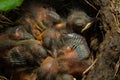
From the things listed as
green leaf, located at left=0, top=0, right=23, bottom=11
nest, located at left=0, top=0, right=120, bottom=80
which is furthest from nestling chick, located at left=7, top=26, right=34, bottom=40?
green leaf, located at left=0, top=0, right=23, bottom=11

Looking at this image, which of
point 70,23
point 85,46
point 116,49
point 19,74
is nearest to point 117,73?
point 116,49

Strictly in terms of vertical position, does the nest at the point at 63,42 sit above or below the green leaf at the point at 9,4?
below

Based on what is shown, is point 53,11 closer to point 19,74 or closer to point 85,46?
point 85,46

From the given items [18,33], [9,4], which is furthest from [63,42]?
[9,4]

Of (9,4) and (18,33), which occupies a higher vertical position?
(9,4)

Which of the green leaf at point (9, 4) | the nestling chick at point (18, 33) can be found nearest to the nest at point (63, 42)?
the nestling chick at point (18, 33)

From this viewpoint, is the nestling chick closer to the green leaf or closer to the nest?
the nest

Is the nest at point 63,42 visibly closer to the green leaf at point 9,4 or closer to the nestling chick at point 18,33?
the nestling chick at point 18,33

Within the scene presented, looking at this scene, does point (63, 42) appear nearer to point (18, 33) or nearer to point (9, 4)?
point (18, 33)
